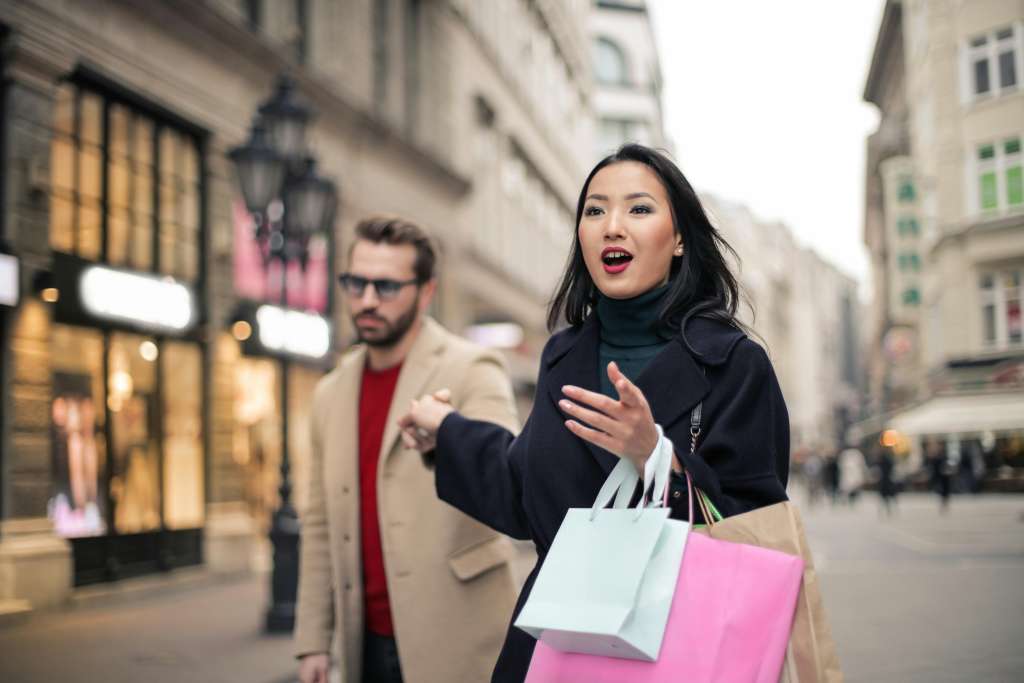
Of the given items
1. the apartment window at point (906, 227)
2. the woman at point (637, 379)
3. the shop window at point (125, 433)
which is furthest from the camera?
the apartment window at point (906, 227)

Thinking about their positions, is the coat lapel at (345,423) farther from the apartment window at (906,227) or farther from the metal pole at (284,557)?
the apartment window at (906,227)

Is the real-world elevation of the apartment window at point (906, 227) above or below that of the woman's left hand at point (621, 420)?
above

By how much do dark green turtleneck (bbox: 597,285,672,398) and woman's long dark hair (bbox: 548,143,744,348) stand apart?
0.03 metres

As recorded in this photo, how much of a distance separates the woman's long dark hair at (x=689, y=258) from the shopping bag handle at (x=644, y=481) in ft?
1.15

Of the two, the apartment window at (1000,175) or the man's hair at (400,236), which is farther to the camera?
the apartment window at (1000,175)

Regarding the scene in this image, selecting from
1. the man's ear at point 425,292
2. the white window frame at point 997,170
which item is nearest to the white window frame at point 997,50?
the white window frame at point 997,170

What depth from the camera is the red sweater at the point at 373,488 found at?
11.5 feet

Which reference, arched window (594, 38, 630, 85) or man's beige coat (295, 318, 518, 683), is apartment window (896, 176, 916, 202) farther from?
man's beige coat (295, 318, 518, 683)

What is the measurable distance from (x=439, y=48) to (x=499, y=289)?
8275 millimetres

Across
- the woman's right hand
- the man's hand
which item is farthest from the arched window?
the woman's right hand

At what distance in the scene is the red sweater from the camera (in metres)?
3.50

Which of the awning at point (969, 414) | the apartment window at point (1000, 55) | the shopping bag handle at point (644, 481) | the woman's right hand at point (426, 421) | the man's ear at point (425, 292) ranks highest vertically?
the apartment window at point (1000, 55)

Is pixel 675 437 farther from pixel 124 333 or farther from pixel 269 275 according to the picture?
pixel 269 275

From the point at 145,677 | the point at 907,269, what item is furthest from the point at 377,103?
the point at 907,269
